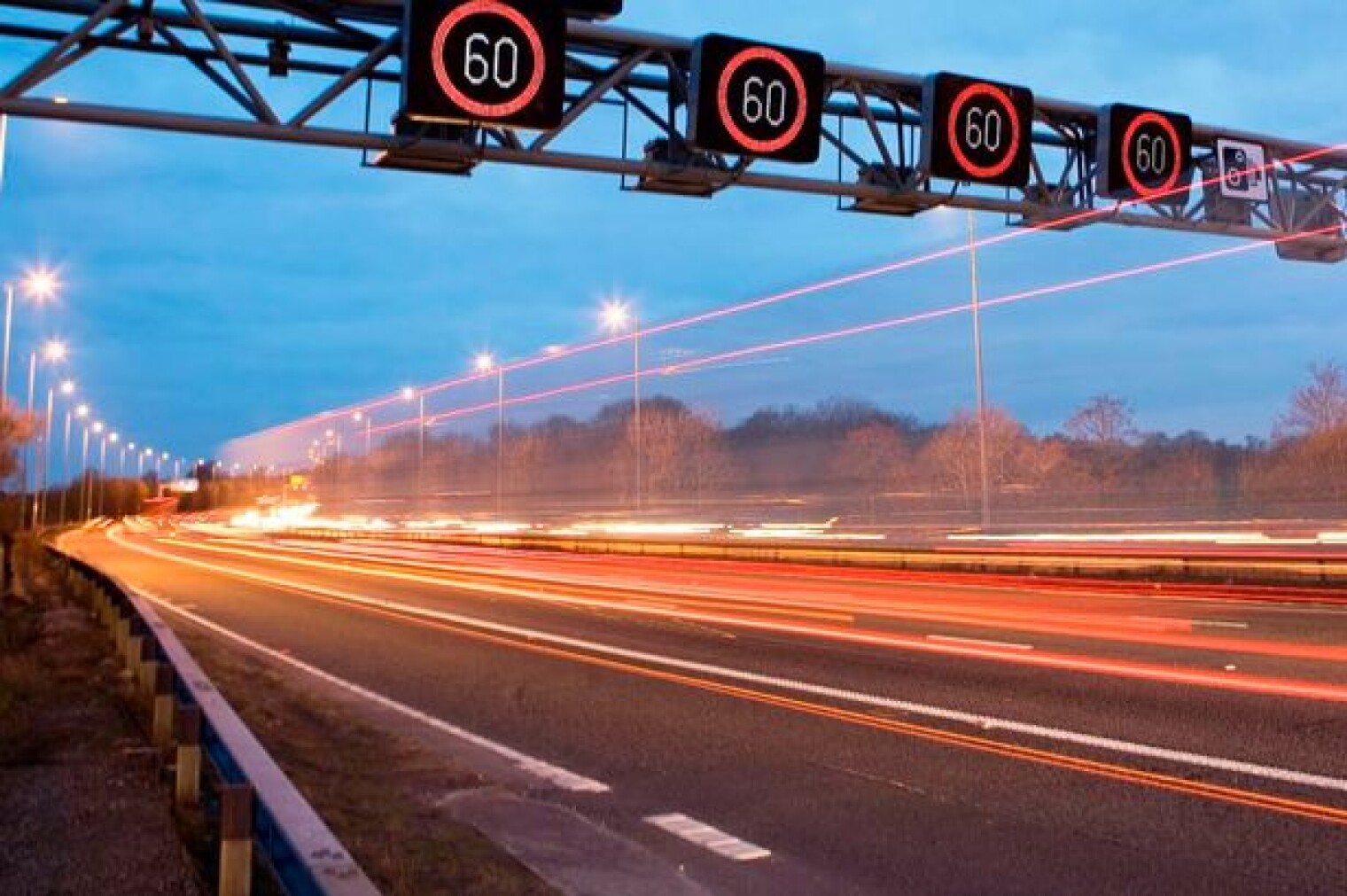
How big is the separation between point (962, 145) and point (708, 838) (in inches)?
414

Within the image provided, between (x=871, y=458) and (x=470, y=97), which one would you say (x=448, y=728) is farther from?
(x=871, y=458)

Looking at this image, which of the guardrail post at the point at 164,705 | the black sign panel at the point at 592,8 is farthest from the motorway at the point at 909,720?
the black sign panel at the point at 592,8

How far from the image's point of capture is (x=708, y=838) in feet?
22.4

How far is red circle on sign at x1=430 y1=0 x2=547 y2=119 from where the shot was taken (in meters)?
11.5

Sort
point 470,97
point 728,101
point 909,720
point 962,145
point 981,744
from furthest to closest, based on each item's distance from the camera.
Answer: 1. point 962,145
2. point 728,101
3. point 470,97
4. point 909,720
5. point 981,744

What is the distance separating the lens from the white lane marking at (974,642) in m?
14.0

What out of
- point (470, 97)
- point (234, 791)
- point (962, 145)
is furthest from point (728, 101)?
point (234, 791)

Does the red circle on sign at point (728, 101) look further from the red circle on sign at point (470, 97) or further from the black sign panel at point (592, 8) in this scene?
the red circle on sign at point (470, 97)

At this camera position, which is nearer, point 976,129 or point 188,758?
point 188,758

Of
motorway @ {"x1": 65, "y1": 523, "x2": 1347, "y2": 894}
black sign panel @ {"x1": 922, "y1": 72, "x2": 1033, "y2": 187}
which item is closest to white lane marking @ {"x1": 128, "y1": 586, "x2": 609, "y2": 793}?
motorway @ {"x1": 65, "y1": 523, "x2": 1347, "y2": 894}

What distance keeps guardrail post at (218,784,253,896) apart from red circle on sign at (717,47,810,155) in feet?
33.1

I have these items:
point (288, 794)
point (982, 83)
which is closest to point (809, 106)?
point (982, 83)

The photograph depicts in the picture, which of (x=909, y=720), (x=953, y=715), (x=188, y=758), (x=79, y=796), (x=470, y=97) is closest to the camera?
(x=188, y=758)

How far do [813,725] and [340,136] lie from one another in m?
7.51
